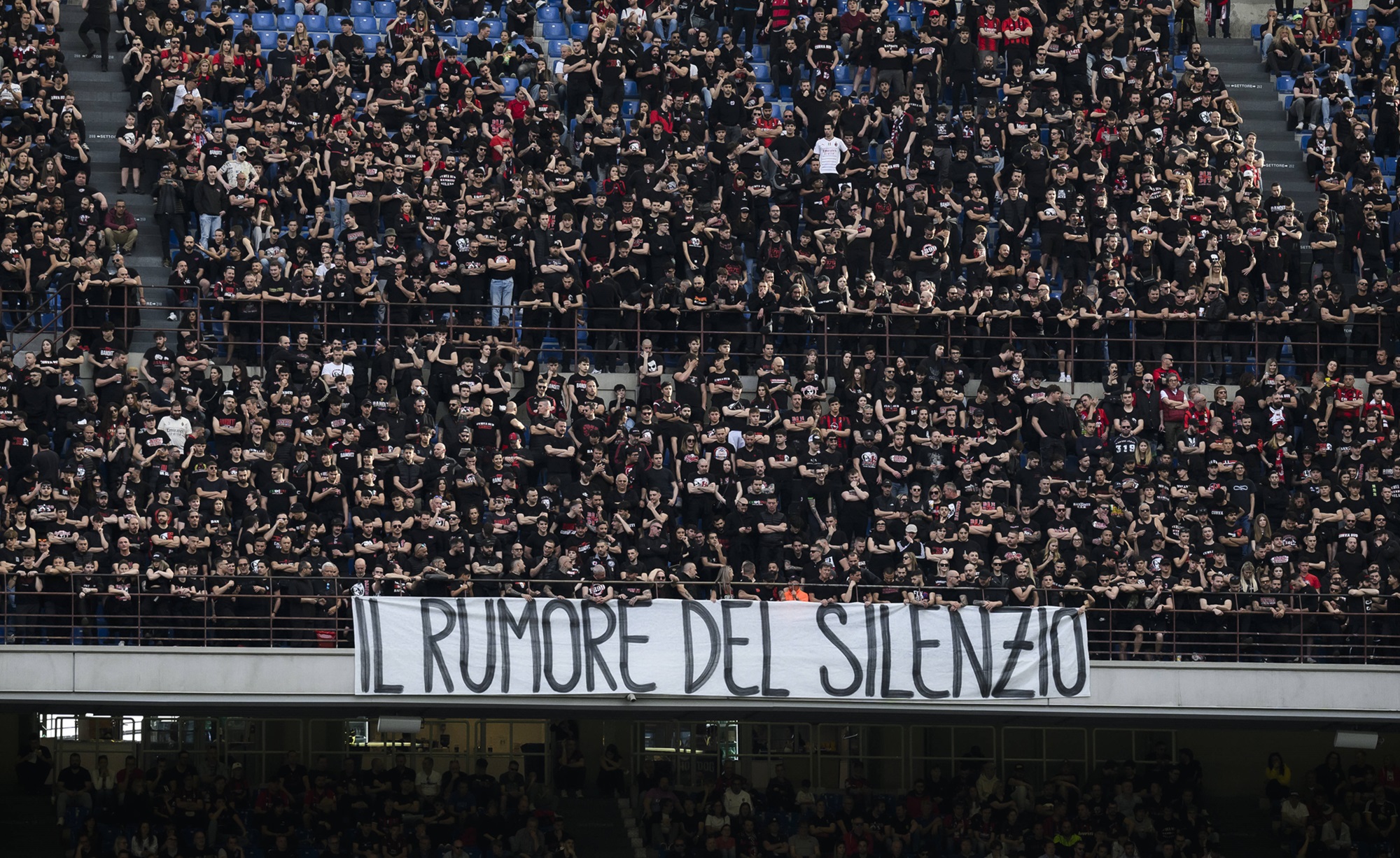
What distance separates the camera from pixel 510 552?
82.7 feet

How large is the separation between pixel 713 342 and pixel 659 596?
5154 millimetres

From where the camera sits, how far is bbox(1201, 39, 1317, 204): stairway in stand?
113 ft

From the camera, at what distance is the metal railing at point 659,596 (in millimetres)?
24188

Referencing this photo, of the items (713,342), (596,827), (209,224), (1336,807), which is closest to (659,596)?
(713,342)

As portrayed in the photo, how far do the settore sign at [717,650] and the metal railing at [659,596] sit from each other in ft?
1.34

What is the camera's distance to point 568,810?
29.9m

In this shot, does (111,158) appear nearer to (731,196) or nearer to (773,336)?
(731,196)

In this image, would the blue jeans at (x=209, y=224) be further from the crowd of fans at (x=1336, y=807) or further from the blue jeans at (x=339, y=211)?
the crowd of fans at (x=1336, y=807)

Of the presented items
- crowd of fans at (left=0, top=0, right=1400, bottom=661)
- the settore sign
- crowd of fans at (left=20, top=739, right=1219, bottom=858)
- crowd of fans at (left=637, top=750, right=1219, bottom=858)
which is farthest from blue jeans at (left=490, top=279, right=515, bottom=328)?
crowd of fans at (left=637, top=750, right=1219, bottom=858)

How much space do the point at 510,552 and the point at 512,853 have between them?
15.8 ft

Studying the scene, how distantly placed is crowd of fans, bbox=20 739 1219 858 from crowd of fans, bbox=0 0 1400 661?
3.93 meters

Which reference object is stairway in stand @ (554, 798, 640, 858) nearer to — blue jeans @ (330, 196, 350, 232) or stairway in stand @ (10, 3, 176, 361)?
stairway in stand @ (10, 3, 176, 361)

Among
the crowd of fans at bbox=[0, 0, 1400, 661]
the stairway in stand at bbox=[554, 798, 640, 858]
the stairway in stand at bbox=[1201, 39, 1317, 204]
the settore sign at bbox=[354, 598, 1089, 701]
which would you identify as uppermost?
the stairway in stand at bbox=[1201, 39, 1317, 204]

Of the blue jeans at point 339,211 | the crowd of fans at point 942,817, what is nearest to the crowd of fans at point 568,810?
the crowd of fans at point 942,817
